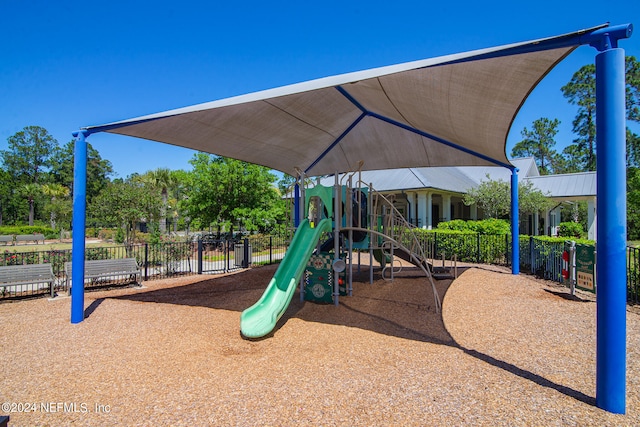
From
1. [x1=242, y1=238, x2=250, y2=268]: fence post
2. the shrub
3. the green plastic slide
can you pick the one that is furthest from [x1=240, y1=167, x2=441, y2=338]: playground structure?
the shrub

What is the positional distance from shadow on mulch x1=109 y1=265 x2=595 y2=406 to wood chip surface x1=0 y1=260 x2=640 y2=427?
0.19 feet

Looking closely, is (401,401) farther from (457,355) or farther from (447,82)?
(447,82)

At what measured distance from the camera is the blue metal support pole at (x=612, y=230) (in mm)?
3557

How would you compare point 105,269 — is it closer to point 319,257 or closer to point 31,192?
point 319,257

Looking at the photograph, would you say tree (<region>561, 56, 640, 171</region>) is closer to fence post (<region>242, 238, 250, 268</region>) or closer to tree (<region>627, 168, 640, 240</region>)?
tree (<region>627, 168, 640, 240</region>)

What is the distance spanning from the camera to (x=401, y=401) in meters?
3.82

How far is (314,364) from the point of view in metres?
4.91

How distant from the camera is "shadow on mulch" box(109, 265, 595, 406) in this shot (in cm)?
591

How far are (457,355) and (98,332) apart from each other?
6.09 m

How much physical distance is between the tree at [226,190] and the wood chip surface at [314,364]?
1342 centimetres

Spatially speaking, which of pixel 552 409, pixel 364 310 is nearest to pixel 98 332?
pixel 364 310

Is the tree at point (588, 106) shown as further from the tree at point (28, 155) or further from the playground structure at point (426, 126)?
the tree at point (28, 155)

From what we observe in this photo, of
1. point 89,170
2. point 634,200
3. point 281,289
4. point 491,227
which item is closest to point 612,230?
point 281,289

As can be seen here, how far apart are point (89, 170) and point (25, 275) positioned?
7518cm
